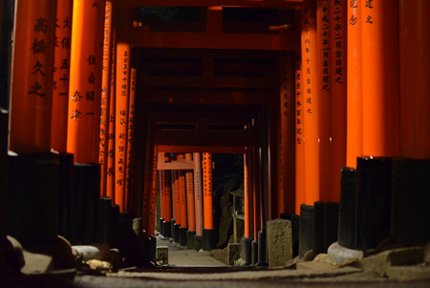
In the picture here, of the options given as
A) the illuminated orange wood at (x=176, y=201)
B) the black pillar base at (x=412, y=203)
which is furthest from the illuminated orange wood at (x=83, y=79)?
the illuminated orange wood at (x=176, y=201)

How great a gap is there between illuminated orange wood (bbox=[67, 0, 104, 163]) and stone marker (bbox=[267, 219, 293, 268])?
2.42 meters

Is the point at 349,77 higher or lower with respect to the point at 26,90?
higher

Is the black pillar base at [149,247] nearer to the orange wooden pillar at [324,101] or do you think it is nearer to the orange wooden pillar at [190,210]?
the orange wooden pillar at [190,210]

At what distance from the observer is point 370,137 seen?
359cm

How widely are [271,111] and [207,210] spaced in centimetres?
673

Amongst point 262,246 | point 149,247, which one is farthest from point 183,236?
point 262,246

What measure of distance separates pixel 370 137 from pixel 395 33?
0.74 m

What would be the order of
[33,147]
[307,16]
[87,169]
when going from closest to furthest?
[33,147] → [87,169] → [307,16]

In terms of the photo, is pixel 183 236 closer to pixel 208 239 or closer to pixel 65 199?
pixel 208 239

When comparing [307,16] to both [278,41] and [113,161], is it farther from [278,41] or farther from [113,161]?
[113,161]

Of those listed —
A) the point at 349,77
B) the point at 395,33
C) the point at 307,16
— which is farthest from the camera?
the point at 307,16

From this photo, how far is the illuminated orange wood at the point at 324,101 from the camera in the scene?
16.8ft

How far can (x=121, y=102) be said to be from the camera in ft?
25.3

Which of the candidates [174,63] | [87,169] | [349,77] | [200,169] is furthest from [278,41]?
[200,169]
